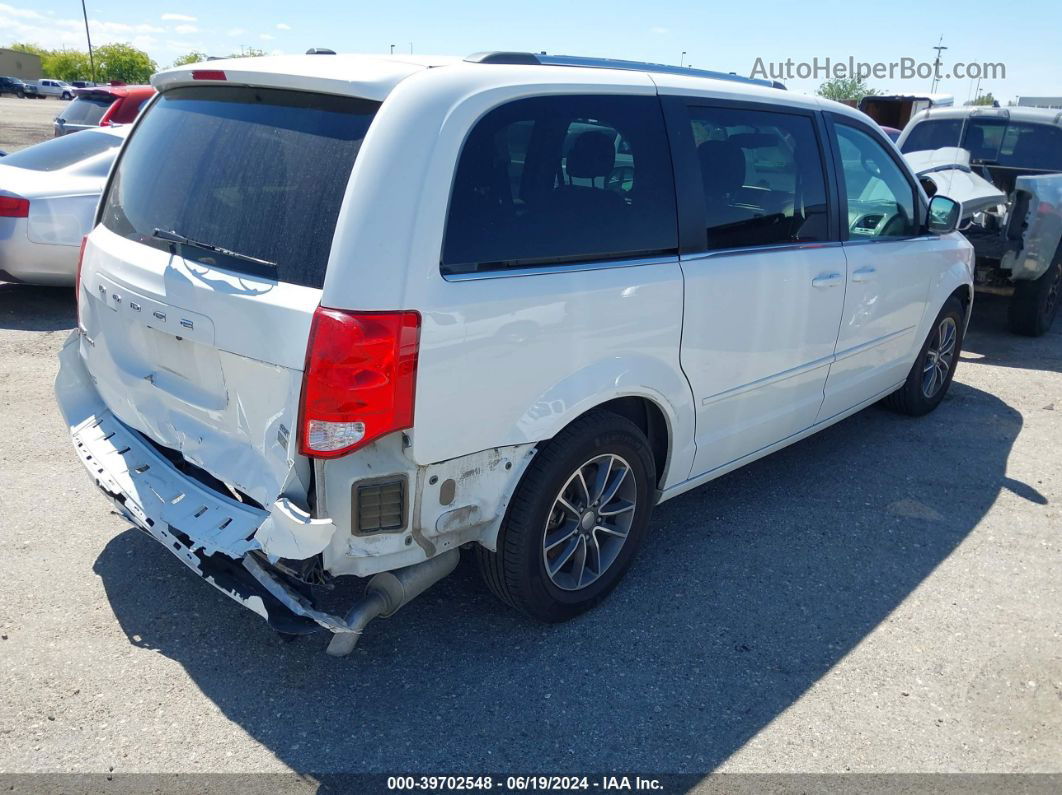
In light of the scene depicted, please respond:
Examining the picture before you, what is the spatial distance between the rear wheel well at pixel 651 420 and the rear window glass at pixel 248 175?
129 cm

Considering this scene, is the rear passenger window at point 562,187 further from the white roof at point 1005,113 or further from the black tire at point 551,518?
the white roof at point 1005,113

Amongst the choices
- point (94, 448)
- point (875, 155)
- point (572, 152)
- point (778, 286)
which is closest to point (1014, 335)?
point (875, 155)

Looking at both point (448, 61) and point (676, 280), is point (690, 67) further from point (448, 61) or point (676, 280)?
point (448, 61)

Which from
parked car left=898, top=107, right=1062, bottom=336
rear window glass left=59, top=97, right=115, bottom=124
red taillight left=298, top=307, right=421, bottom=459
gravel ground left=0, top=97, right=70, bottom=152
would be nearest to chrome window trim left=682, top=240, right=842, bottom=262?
red taillight left=298, top=307, right=421, bottom=459

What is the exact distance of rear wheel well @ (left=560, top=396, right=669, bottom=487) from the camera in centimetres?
325

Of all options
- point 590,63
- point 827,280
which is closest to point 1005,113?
point 827,280

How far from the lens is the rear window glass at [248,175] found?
2447mm

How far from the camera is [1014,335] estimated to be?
8.07m

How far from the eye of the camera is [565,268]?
2.79 m

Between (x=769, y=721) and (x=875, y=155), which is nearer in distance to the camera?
(x=769, y=721)

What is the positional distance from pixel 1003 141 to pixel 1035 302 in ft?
6.29

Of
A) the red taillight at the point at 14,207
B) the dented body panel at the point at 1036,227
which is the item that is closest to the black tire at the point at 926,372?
the dented body panel at the point at 1036,227

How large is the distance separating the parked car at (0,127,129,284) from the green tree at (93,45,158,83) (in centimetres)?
10182

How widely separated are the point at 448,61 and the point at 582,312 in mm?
937
